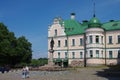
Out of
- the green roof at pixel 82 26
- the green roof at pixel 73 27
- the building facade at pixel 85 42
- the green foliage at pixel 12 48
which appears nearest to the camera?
the building facade at pixel 85 42

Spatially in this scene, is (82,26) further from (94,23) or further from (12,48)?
(12,48)

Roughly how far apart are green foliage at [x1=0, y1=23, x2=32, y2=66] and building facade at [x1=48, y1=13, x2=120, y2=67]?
6.45 metres

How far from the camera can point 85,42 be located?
66.6 meters

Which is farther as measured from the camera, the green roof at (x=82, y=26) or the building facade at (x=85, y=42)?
the green roof at (x=82, y=26)

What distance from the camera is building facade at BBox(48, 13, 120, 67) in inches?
2478

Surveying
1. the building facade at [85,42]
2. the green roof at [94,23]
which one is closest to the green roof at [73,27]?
the building facade at [85,42]

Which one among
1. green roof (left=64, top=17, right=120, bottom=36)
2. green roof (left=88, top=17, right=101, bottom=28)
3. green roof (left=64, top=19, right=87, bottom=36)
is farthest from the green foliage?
green roof (left=88, top=17, right=101, bottom=28)

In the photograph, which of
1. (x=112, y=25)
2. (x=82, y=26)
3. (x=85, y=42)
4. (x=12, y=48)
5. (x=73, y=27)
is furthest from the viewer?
(x=73, y=27)

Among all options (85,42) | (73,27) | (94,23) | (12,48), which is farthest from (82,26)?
(12,48)

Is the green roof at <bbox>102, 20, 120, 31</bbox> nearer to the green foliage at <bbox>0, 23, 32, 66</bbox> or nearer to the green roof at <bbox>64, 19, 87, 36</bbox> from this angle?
the green roof at <bbox>64, 19, 87, 36</bbox>

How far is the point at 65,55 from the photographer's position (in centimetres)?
7181

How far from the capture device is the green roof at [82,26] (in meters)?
63.3

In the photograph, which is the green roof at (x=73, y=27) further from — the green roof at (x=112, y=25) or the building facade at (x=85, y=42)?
the green roof at (x=112, y=25)

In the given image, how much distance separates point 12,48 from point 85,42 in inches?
648
